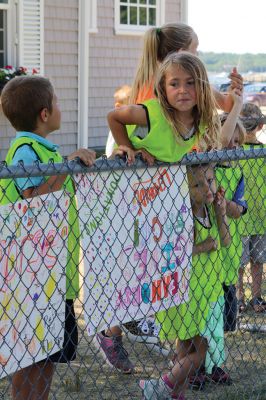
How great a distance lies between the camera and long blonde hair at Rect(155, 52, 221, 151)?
3965mm

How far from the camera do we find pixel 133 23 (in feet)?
49.6

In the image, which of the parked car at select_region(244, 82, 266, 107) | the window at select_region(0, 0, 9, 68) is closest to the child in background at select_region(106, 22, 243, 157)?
the window at select_region(0, 0, 9, 68)

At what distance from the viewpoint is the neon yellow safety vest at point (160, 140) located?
3852 mm

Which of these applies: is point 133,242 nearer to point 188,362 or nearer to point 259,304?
point 188,362

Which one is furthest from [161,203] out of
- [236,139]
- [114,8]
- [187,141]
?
[114,8]

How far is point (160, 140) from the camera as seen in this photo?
12.7 feet

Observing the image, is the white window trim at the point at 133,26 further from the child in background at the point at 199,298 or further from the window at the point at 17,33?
the child in background at the point at 199,298

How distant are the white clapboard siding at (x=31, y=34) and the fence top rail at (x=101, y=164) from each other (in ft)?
29.5

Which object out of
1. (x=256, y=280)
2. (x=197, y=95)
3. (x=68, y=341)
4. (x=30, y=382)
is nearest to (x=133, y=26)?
(x=256, y=280)

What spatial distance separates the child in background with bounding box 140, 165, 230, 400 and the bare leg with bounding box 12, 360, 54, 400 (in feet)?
2.21

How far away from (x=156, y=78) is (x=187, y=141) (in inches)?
14.6

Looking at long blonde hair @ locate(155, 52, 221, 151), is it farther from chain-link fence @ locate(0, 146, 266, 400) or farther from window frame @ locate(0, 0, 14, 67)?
window frame @ locate(0, 0, 14, 67)

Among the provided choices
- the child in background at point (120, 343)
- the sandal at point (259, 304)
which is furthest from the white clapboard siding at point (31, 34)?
the child in background at point (120, 343)

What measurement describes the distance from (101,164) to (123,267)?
45 centimetres
